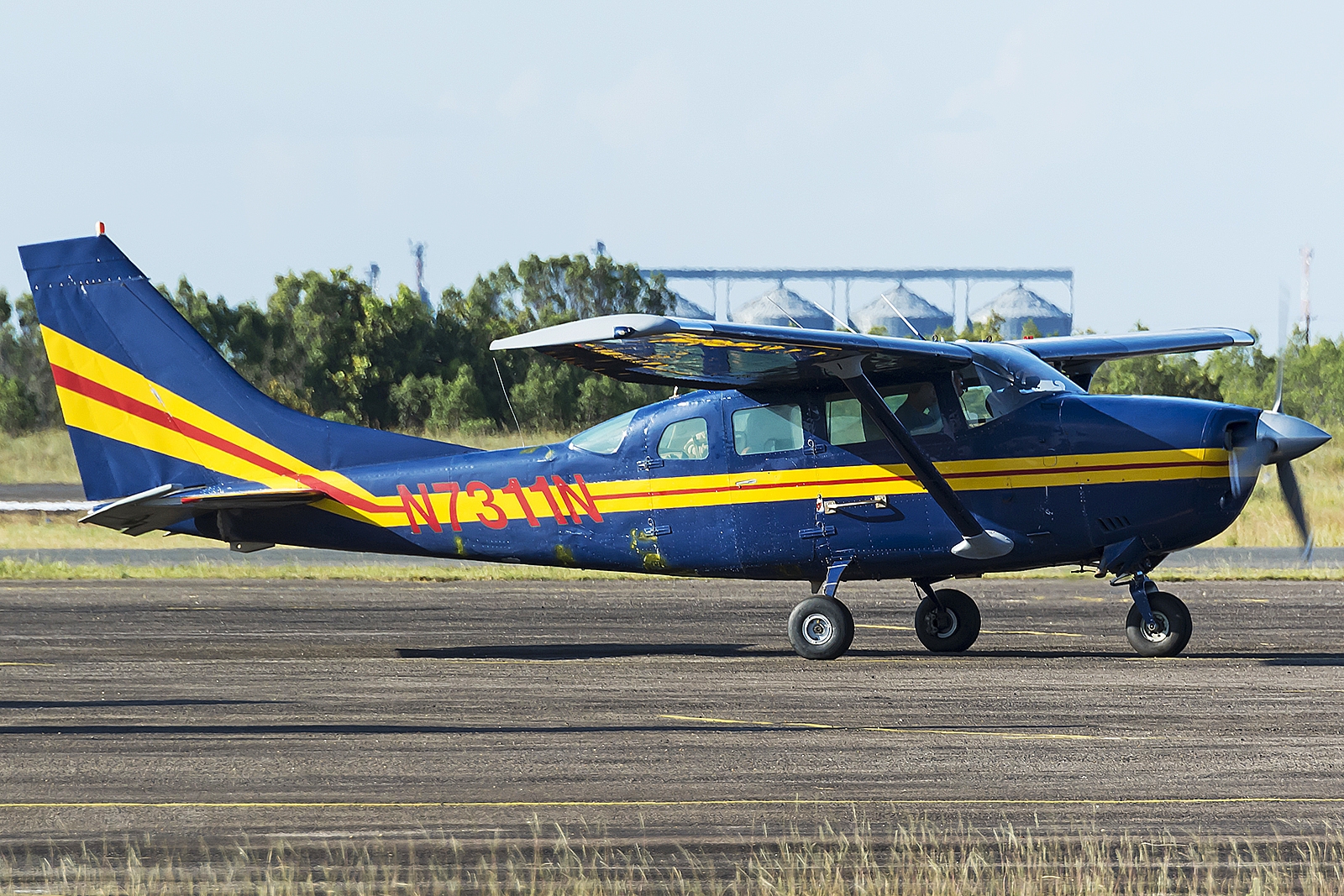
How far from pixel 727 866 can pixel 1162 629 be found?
28.5ft

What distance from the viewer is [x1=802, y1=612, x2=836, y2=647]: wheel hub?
14484 millimetres

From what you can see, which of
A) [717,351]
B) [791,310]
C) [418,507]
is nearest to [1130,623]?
[717,351]

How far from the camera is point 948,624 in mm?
15383

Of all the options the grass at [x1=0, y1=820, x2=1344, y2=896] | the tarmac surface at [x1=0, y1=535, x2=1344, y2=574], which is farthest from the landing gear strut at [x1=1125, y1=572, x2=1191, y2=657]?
the tarmac surface at [x1=0, y1=535, x2=1344, y2=574]

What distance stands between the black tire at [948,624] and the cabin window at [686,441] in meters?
2.62

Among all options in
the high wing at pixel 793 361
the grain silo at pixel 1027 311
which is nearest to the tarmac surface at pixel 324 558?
the high wing at pixel 793 361

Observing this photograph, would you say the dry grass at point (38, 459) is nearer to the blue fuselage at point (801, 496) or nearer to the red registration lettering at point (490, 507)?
the blue fuselage at point (801, 496)

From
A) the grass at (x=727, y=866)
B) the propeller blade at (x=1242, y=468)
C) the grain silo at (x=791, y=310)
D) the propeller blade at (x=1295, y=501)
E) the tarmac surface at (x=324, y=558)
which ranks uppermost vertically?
the grain silo at (x=791, y=310)

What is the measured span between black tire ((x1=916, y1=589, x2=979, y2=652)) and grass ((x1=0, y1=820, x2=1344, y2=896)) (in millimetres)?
8042

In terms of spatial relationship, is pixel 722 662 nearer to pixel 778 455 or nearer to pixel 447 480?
pixel 778 455

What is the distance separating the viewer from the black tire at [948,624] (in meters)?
15.3

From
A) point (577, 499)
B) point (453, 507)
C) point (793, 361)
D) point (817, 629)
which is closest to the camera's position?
point (793, 361)

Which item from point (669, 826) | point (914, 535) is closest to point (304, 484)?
point (914, 535)

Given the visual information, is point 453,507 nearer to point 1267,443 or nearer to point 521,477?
point 521,477
